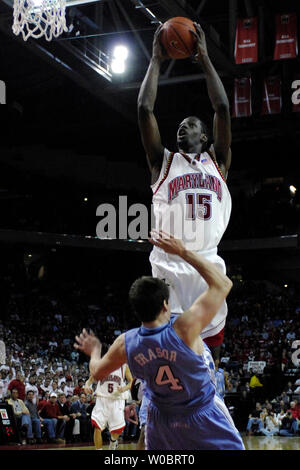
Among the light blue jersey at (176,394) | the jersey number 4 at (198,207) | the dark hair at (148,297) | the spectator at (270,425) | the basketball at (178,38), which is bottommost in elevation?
the spectator at (270,425)

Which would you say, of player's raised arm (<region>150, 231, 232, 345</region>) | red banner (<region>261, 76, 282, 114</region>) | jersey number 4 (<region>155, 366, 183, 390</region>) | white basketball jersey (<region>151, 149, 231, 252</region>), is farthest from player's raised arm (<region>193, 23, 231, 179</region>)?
red banner (<region>261, 76, 282, 114</region>)

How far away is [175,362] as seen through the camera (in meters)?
3.36

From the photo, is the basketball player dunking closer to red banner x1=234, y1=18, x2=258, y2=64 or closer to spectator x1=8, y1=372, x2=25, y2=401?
red banner x1=234, y1=18, x2=258, y2=64

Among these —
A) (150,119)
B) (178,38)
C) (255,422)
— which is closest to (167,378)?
(150,119)

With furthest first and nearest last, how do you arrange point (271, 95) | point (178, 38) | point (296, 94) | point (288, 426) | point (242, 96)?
point (296, 94), point (242, 96), point (271, 95), point (288, 426), point (178, 38)

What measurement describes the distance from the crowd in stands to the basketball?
7.47 m

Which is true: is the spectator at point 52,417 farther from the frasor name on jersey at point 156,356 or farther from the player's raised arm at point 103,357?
the frasor name on jersey at point 156,356

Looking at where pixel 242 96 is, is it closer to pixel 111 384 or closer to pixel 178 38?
pixel 111 384

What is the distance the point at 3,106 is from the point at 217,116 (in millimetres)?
16831

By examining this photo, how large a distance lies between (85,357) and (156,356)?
18656 millimetres

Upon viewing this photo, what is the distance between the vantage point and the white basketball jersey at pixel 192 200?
426 cm

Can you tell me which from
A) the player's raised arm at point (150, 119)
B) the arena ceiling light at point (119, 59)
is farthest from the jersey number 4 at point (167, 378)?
the arena ceiling light at point (119, 59)

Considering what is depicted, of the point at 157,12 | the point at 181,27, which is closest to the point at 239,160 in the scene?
the point at 157,12
